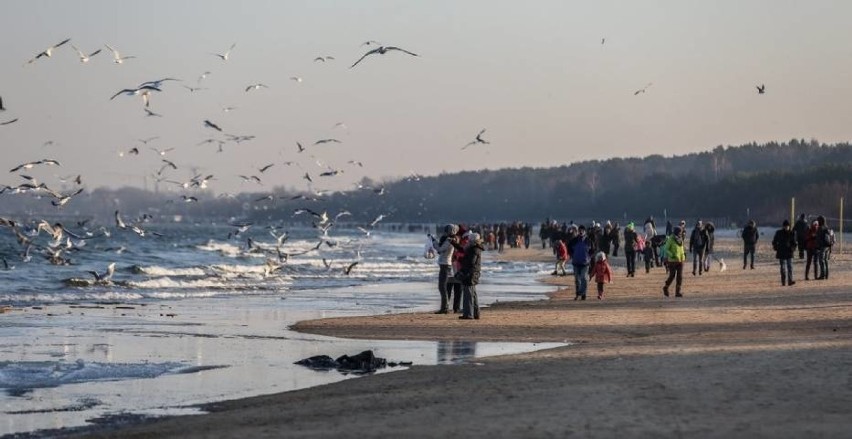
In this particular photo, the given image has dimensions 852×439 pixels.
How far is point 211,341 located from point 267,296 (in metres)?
13.3

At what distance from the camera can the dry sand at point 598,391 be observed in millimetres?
11164

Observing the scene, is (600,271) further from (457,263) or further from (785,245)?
(457,263)

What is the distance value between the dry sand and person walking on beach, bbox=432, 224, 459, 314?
2346 mm

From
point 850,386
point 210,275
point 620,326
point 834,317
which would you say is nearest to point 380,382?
point 850,386

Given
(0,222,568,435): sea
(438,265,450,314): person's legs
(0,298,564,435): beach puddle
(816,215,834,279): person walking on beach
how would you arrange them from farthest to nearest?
1. (816,215,834,279): person walking on beach
2. (438,265,450,314): person's legs
3. (0,222,568,435): sea
4. (0,298,564,435): beach puddle

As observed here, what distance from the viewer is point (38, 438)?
1184 centimetres

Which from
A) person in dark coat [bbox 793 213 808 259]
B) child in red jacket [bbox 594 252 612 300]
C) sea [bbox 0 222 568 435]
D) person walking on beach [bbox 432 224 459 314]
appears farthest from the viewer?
person in dark coat [bbox 793 213 808 259]

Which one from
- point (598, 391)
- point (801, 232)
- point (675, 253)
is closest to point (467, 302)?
point (675, 253)

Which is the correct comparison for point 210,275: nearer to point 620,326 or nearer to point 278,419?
point 620,326

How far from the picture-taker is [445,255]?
81.8 ft

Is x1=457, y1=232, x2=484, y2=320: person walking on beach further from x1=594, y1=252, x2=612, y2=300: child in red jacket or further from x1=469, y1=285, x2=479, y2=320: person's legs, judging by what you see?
x1=594, y1=252, x2=612, y2=300: child in red jacket

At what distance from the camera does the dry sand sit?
1116 centimetres

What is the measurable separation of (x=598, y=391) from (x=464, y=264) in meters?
10.7

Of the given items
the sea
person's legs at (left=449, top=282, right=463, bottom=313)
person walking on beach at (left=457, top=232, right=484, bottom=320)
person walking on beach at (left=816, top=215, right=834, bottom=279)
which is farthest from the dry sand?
person walking on beach at (left=816, top=215, right=834, bottom=279)
